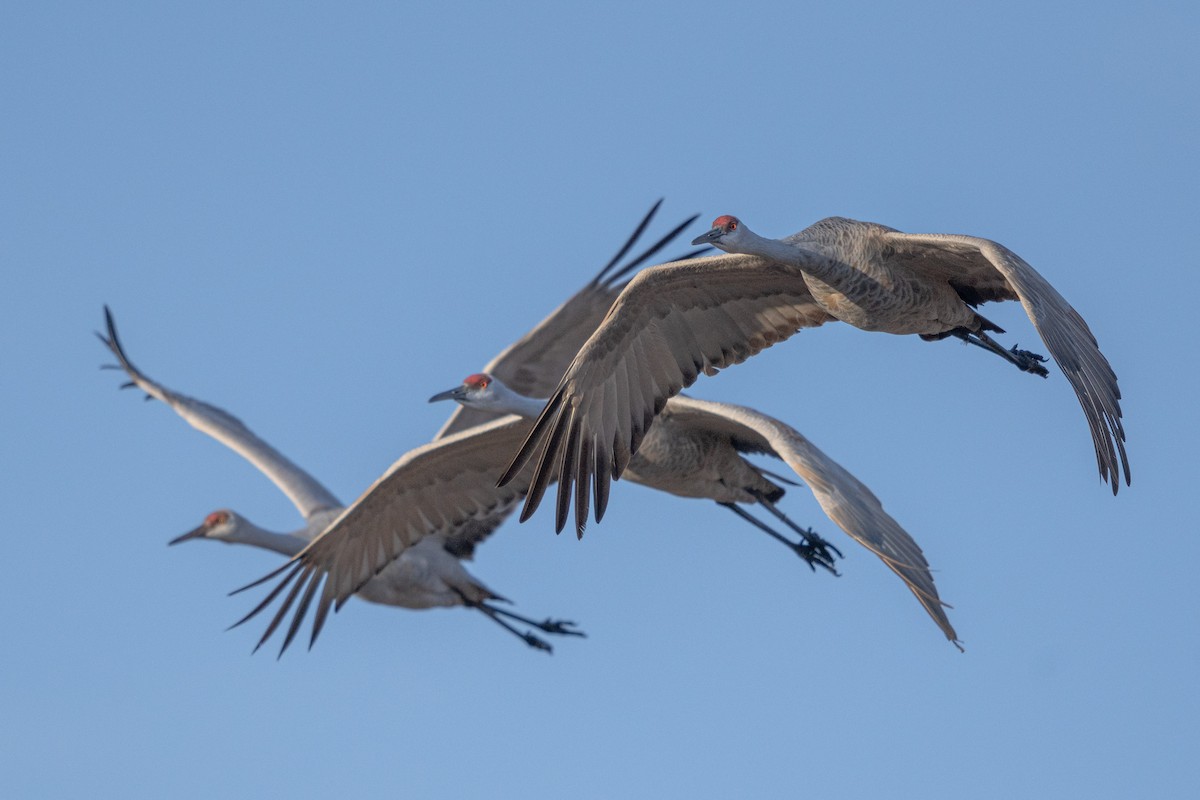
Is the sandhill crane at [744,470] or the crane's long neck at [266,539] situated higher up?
the crane's long neck at [266,539]

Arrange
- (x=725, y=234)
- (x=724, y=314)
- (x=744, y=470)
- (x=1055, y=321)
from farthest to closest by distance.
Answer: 1. (x=744, y=470)
2. (x=724, y=314)
3. (x=725, y=234)
4. (x=1055, y=321)

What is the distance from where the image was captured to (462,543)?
17812 mm

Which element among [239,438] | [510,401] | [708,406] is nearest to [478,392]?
[510,401]

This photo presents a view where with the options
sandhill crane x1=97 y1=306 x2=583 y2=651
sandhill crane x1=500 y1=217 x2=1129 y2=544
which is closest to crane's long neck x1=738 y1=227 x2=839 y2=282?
sandhill crane x1=500 y1=217 x2=1129 y2=544

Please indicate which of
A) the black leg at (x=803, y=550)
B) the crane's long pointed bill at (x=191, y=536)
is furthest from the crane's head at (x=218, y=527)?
the black leg at (x=803, y=550)

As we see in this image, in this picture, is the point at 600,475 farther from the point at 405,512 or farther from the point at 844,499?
the point at 405,512

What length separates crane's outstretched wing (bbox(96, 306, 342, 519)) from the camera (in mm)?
17859

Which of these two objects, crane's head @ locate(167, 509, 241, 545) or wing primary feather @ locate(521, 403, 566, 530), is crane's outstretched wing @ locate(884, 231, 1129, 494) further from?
crane's head @ locate(167, 509, 241, 545)

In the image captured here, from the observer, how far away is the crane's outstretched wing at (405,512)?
1520cm

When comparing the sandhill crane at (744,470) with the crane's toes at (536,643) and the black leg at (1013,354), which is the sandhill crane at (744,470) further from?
the crane's toes at (536,643)

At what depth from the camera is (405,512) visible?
1599 cm

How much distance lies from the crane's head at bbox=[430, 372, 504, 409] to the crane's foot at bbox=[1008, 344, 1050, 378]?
13.1 feet

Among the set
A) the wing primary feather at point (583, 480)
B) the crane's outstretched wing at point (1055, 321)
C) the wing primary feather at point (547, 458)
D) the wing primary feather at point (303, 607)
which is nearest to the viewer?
the crane's outstretched wing at point (1055, 321)

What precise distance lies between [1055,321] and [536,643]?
8937 millimetres
